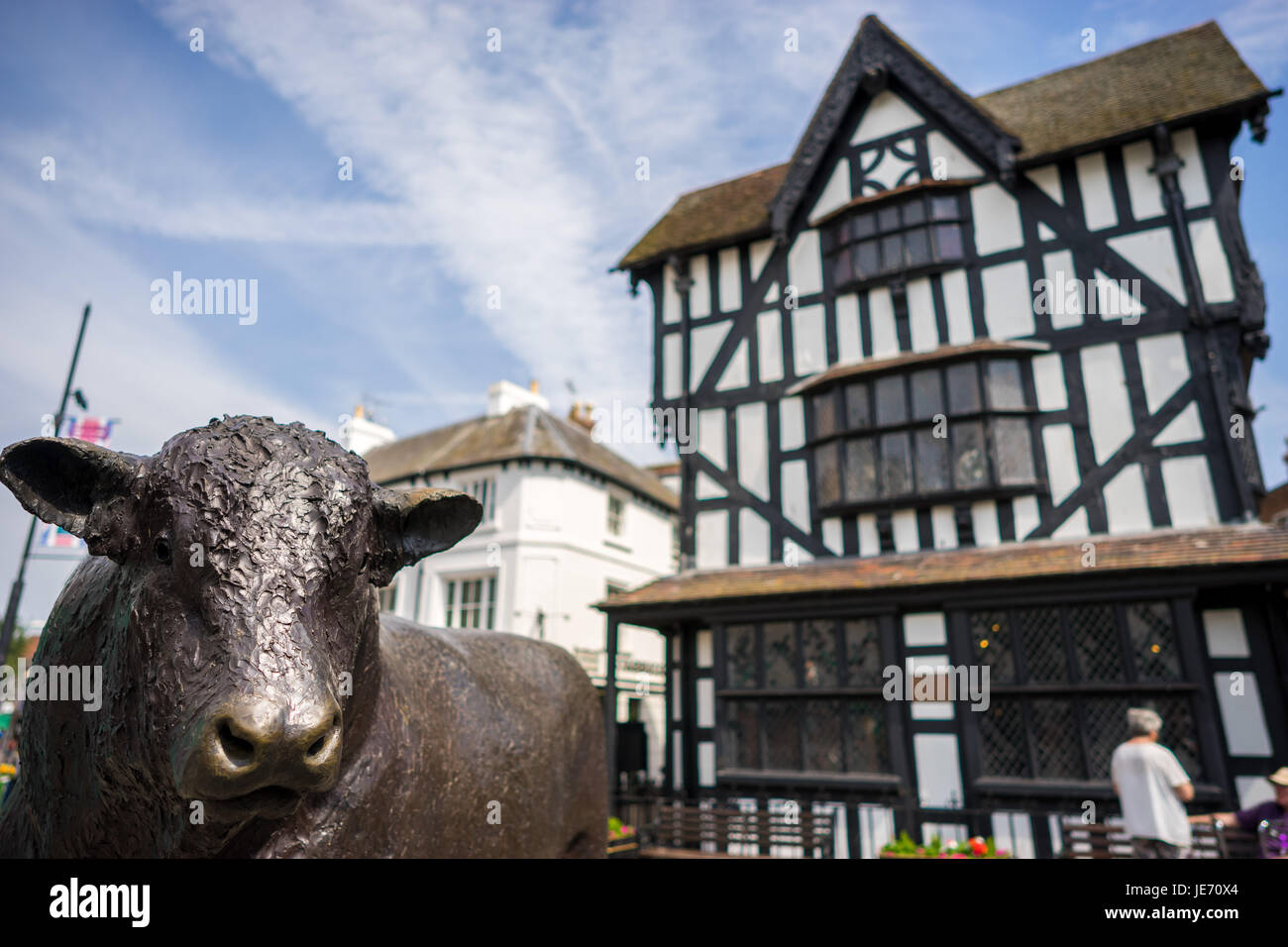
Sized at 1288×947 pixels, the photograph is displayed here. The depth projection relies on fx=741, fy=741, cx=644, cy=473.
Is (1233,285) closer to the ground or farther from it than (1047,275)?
closer to the ground

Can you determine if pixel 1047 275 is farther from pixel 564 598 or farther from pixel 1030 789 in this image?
pixel 564 598

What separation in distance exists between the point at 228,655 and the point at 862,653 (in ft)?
34.6

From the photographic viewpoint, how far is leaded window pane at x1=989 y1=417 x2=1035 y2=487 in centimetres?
1075

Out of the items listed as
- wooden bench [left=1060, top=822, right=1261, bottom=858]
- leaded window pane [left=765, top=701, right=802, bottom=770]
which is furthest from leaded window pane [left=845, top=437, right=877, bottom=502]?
wooden bench [left=1060, top=822, right=1261, bottom=858]

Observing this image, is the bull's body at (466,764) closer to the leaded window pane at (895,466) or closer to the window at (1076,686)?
the window at (1076,686)

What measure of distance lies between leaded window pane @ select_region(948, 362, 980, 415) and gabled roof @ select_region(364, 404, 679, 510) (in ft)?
37.7

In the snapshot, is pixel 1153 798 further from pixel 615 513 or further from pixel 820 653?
pixel 615 513

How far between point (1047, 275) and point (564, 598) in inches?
535

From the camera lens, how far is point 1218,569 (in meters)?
8.60

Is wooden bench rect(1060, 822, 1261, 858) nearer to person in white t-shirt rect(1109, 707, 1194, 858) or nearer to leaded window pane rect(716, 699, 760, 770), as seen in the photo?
person in white t-shirt rect(1109, 707, 1194, 858)

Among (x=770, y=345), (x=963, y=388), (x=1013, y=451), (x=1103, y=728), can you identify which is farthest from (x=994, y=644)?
(x=770, y=345)

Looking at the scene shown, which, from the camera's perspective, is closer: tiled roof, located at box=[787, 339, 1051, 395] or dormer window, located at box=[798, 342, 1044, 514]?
dormer window, located at box=[798, 342, 1044, 514]

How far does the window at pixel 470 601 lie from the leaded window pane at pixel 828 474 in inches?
429
